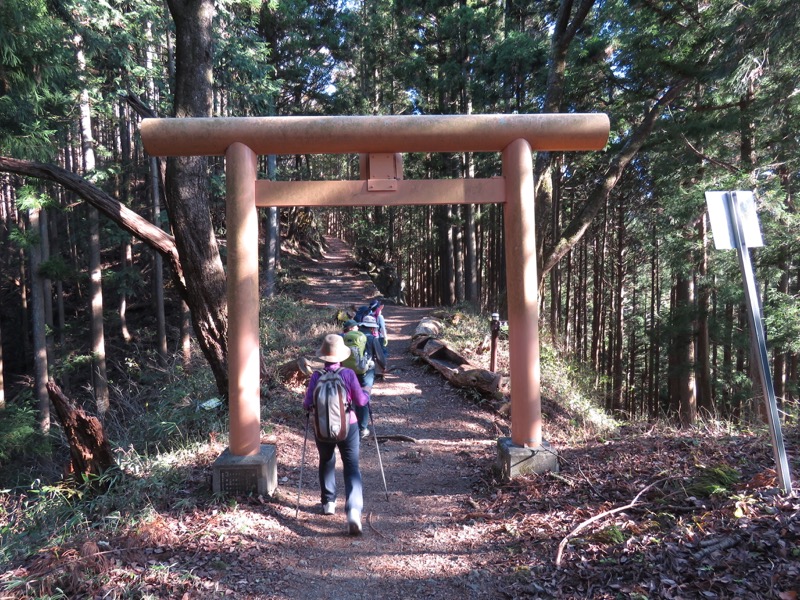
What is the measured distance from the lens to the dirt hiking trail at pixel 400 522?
3988 millimetres

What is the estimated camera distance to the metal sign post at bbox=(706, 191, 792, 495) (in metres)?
3.82

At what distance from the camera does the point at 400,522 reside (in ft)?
16.8

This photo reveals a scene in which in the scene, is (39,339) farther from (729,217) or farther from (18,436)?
(729,217)

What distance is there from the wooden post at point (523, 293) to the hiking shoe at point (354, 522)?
1.94 metres

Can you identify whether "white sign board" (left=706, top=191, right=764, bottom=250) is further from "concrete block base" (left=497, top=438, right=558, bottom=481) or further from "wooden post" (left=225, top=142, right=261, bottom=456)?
"wooden post" (left=225, top=142, right=261, bottom=456)

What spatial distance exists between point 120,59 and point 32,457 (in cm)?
1008

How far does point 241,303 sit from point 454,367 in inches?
261

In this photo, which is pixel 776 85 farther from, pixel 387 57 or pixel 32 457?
pixel 32 457

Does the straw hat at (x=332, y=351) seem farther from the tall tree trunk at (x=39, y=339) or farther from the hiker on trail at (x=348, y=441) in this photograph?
the tall tree trunk at (x=39, y=339)

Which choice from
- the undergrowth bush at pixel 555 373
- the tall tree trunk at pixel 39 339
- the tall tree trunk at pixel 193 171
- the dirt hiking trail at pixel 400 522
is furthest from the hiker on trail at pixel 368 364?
the tall tree trunk at pixel 39 339

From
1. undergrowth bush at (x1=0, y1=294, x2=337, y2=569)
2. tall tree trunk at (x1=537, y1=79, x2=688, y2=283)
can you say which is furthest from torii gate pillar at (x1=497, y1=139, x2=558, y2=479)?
tall tree trunk at (x1=537, y1=79, x2=688, y2=283)

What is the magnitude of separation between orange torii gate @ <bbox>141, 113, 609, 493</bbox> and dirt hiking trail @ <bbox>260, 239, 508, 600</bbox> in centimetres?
72

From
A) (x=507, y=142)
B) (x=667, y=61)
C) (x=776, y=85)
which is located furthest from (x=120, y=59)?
(x=776, y=85)

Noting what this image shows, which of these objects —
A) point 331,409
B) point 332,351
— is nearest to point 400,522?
point 331,409
